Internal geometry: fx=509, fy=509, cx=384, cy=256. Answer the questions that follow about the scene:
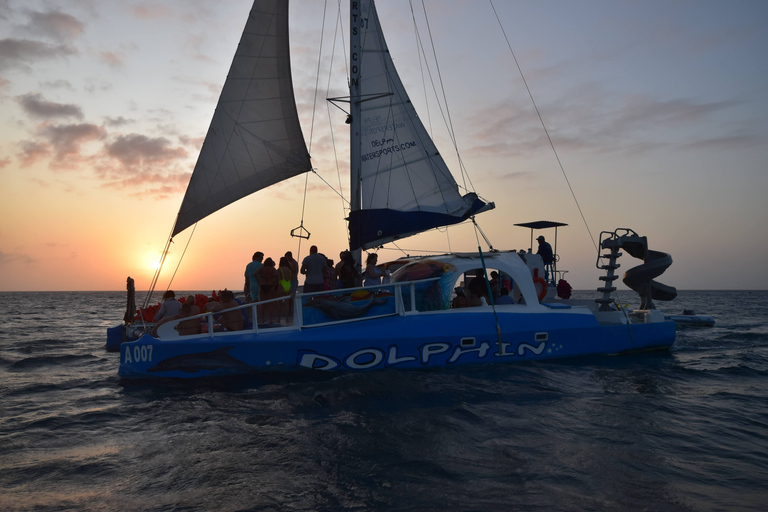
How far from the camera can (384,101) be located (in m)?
14.0

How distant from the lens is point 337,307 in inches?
351

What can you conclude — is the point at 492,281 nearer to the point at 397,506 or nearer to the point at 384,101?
the point at 384,101

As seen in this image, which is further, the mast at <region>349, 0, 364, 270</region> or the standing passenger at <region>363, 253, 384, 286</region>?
the mast at <region>349, 0, 364, 270</region>

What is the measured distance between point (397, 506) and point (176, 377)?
568 centimetres

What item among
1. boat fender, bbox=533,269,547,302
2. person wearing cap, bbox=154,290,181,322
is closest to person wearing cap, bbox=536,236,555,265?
boat fender, bbox=533,269,547,302

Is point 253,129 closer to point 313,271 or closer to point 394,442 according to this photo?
point 313,271

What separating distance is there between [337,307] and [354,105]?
22.7ft

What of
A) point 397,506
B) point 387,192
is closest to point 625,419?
point 397,506

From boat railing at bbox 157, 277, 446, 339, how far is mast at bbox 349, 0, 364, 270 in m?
3.58

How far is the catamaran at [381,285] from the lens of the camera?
8570 millimetres

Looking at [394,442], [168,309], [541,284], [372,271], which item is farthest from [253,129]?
[394,442]

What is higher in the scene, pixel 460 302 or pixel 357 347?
pixel 460 302

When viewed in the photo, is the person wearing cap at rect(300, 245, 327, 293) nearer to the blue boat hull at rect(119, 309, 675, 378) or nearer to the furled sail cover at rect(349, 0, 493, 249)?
the furled sail cover at rect(349, 0, 493, 249)

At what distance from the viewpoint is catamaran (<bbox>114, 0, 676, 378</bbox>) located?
8.57 m
